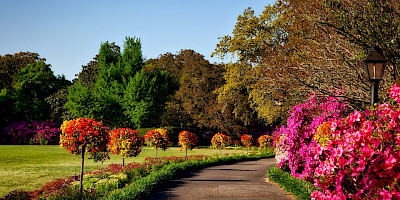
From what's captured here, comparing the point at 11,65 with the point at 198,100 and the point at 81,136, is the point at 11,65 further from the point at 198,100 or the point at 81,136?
the point at 81,136

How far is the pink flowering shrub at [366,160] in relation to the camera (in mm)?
3764

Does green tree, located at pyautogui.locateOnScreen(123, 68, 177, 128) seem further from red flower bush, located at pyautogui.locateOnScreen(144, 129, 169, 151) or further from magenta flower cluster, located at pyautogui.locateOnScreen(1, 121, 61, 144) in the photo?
red flower bush, located at pyautogui.locateOnScreen(144, 129, 169, 151)

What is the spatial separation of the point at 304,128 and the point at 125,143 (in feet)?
26.8

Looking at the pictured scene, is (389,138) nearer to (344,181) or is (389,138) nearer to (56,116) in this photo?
(344,181)

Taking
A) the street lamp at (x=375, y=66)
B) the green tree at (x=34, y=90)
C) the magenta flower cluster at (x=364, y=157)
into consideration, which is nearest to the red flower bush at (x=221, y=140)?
the street lamp at (x=375, y=66)

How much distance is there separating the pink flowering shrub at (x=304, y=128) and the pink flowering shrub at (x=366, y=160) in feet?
24.4

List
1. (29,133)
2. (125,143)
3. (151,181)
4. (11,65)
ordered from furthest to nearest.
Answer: (11,65) → (29,133) → (125,143) → (151,181)

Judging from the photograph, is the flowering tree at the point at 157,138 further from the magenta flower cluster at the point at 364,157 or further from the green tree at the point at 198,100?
the green tree at the point at 198,100

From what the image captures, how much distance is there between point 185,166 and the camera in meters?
16.3

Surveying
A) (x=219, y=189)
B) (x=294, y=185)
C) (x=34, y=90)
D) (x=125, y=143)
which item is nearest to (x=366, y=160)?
(x=294, y=185)

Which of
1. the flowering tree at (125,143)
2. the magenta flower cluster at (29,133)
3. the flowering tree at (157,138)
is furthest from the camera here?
the magenta flower cluster at (29,133)

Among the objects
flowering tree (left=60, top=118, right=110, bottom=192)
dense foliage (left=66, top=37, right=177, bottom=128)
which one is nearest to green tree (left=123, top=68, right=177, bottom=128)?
dense foliage (left=66, top=37, right=177, bottom=128)

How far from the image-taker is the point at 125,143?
16.1 m

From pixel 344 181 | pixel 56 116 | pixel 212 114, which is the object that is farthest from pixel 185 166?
pixel 56 116
